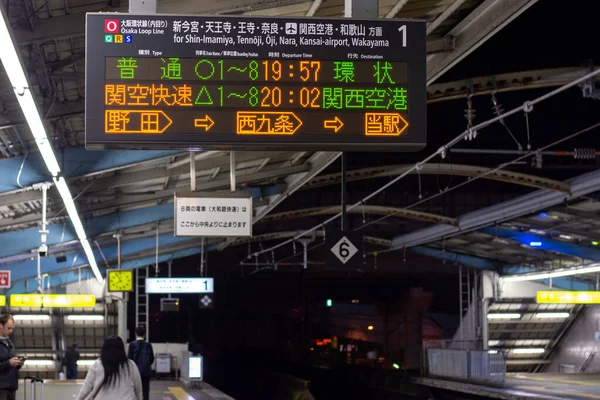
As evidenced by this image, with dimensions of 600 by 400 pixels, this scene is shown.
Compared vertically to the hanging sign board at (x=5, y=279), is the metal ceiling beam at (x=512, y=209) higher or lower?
higher

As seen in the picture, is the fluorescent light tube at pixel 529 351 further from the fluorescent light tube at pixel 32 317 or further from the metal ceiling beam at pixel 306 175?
the fluorescent light tube at pixel 32 317

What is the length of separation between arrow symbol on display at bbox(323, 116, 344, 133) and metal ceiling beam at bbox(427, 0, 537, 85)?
2532 mm

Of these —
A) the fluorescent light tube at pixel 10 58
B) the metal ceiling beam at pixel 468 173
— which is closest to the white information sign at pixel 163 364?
the metal ceiling beam at pixel 468 173

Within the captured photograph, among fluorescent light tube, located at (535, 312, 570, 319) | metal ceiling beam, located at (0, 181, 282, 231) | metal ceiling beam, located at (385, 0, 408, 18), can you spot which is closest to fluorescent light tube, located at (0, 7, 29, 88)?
metal ceiling beam, located at (385, 0, 408, 18)

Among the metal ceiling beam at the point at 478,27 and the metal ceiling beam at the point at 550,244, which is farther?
the metal ceiling beam at the point at 550,244

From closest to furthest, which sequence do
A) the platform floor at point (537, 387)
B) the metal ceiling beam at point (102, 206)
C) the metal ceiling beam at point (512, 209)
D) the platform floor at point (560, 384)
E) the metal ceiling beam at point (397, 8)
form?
the metal ceiling beam at point (397, 8), the metal ceiling beam at point (512, 209), the metal ceiling beam at point (102, 206), the platform floor at point (537, 387), the platform floor at point (560, 384)

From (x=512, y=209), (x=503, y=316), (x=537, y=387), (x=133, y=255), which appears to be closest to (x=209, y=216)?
(x=512, y=209)

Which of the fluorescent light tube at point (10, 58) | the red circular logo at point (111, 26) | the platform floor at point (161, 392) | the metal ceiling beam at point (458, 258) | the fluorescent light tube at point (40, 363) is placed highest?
the red circular logo at point (111, 26)

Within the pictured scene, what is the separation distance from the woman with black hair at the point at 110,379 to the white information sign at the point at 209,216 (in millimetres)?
5946

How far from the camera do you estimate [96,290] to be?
34.8 m

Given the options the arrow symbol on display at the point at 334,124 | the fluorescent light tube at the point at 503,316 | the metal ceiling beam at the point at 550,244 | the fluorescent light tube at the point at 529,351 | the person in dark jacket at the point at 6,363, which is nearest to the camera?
the arrow symbol on display at the point at 334,124

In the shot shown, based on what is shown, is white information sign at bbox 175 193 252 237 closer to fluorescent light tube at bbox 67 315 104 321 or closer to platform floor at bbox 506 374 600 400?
platform floor at bbox 506 374 600 400

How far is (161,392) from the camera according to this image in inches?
1032

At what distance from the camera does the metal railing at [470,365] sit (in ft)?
94.8
